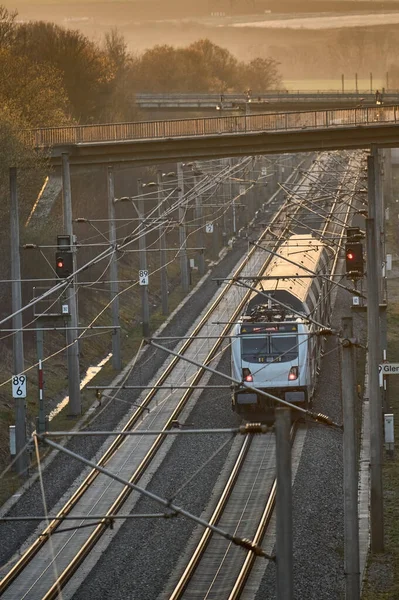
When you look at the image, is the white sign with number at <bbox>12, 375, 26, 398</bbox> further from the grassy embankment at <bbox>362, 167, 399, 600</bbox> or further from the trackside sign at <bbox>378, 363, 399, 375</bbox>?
the grassy embankment at <bbox>362, 167, 399, 600</bbox>

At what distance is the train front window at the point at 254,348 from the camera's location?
33.5 metres

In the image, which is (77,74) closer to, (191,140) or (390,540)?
(191,140)

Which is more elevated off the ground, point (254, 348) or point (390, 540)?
point (254, 348)

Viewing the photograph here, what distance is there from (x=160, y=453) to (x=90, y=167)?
18.2 meters

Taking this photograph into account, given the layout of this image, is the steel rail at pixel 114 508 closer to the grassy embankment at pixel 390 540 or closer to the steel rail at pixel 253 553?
the steel rail at pixel 253 553

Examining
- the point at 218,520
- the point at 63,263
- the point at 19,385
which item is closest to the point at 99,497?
the point at 218,520

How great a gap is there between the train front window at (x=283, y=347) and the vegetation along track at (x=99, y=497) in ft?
5.87

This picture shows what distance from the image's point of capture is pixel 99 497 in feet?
94.6

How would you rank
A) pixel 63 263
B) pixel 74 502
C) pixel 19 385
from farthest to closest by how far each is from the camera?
pixel 63 263 → pixel 19 385 → pixel 74 502

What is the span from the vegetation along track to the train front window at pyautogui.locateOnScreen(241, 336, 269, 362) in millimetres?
1438

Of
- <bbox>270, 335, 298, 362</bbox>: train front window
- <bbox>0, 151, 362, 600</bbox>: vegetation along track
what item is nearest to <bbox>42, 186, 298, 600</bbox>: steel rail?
<bbox>0, 151, 362, 600</bbox>: vegetation along track

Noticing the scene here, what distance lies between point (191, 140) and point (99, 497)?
71.2 ft

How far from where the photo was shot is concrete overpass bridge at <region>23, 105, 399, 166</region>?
156 ft


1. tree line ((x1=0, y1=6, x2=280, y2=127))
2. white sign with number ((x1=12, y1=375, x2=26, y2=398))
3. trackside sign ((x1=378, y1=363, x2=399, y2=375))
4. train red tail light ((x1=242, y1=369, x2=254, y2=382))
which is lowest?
train red tail light ((x1=242, y1=369, x2=254, y2=382))
